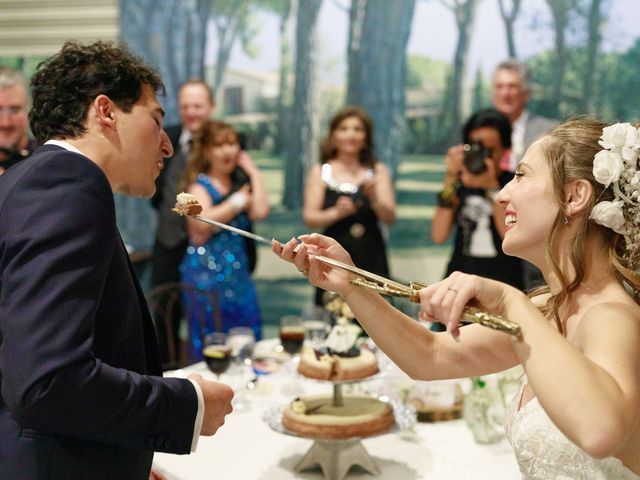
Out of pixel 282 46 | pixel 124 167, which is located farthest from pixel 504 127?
pixel 124 167

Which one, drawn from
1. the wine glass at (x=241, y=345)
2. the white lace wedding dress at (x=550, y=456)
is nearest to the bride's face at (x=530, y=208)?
the white lace wedding dress at (x=550, y=456)

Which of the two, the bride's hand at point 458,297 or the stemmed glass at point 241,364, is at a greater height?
the bride's hand at point 458,297

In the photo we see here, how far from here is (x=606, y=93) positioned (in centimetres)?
612

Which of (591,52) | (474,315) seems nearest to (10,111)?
(474,315)

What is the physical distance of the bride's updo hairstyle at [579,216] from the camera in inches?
71.7

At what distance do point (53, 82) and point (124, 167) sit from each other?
0.80 feet

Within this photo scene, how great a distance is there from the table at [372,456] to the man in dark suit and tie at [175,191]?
2702mm

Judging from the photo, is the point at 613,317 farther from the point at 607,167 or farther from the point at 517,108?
the point at 517,108

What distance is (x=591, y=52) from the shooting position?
6.06m

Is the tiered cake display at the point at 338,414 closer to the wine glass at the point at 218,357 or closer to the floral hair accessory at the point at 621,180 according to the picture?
the wine glass at the point at 218,357

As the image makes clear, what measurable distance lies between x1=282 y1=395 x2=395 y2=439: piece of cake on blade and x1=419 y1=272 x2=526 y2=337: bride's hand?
871mm

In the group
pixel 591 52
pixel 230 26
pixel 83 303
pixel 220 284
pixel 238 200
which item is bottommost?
pixel 220 284

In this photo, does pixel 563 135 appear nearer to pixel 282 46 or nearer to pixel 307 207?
pixel 307 207

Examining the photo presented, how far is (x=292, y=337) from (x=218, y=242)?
176cm
